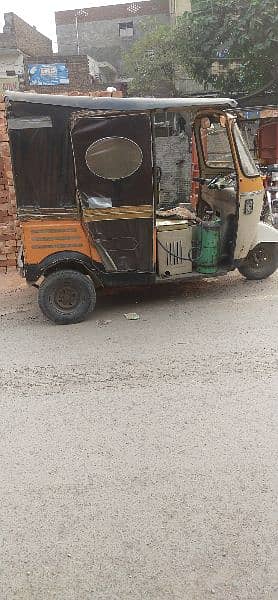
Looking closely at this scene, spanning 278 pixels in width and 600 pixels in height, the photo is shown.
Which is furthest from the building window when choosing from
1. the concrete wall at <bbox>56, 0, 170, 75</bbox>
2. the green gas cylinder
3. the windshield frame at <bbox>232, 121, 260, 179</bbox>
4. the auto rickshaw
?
the green gas cylinder

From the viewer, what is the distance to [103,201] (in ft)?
17.6

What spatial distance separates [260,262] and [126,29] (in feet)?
97.2

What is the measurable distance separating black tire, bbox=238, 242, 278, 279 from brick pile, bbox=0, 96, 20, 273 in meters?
3.42

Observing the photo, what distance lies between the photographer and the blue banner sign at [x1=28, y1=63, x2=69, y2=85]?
22531 millimetres

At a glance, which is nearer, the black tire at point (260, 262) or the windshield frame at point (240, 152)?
the windshield frame at point (240, 152)

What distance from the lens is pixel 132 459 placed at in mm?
3119

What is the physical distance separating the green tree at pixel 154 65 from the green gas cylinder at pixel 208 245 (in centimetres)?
1597

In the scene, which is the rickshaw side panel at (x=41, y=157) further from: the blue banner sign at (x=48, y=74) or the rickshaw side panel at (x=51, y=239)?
the blue banner sign at (x=48, y=74)

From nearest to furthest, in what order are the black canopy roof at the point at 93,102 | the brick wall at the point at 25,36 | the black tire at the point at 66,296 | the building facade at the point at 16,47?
the black canopy roof at the point at 93,102
the black tire at the point at 66,296
the building facade at the point at 16,47
the brick wall at the point at 25,36

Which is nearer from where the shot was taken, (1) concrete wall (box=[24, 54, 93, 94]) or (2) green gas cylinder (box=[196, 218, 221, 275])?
(2) green gas cylinder (box=[196, 218, 221, 275])

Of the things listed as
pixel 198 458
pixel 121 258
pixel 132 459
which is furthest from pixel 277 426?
pixel 121 258

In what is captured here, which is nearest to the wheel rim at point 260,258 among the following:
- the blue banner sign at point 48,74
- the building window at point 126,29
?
the blue banner sign at point 48,74

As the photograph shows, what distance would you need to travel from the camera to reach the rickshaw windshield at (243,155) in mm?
5852

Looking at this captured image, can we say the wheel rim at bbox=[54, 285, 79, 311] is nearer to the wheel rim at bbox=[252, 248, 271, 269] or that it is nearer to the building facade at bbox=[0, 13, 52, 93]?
the wheel rim at bbox=[252, 248, 271, 269]
